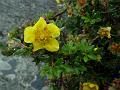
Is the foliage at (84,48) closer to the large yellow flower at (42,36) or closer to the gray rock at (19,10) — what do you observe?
the large yellow flower at (42,36)

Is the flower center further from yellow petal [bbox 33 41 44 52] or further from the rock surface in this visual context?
the rock surface

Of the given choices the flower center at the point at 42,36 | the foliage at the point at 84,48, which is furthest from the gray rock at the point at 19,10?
the flower center at the point at 42,36

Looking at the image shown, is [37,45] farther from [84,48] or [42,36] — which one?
[84,48]

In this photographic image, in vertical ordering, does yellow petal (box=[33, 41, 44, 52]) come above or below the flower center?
below

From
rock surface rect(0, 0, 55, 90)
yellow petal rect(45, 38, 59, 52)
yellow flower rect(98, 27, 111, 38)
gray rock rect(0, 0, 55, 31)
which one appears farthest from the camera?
gray rock rect(0, 0, 55, 31)

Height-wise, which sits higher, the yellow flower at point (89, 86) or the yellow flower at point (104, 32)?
the yellow flower at point (104, 32)

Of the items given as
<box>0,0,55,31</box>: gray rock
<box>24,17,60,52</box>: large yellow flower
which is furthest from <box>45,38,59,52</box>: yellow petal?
<box>0,0,55,31</box>: gray rock

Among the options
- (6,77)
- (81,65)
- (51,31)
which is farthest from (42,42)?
(6,77)
